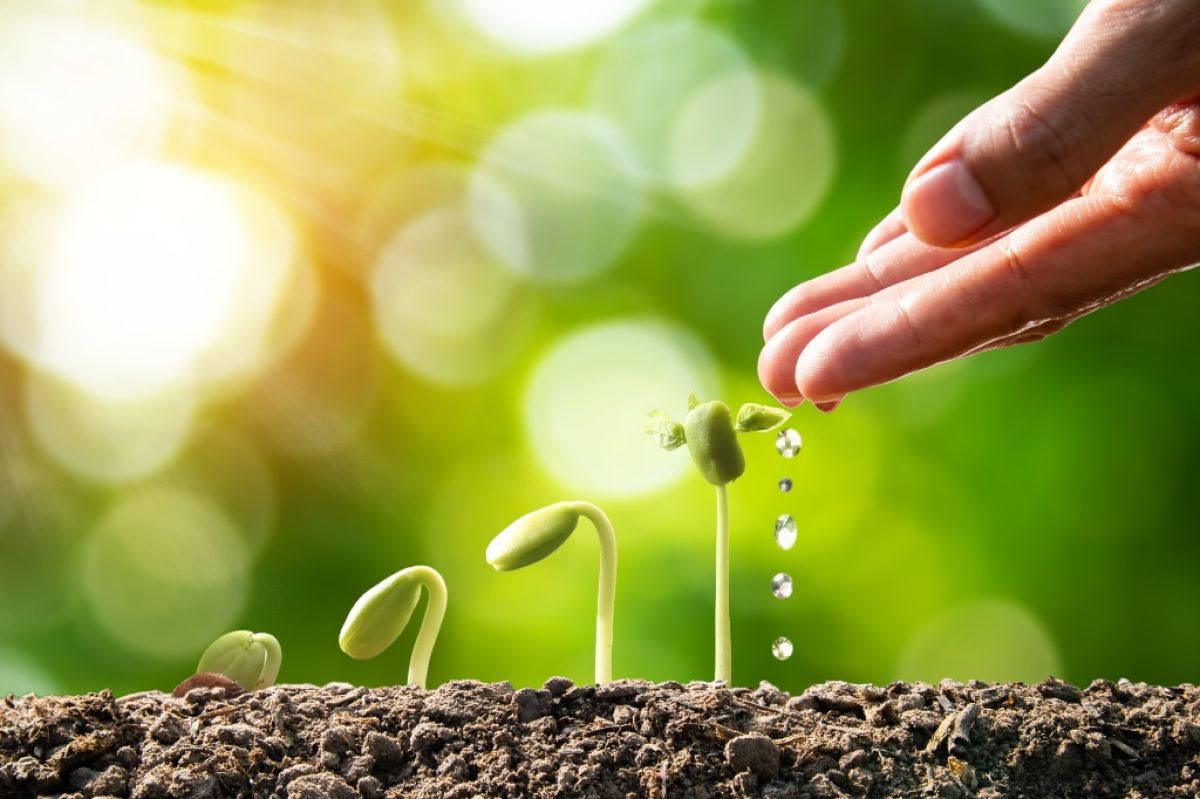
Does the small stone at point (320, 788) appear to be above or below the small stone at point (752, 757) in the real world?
Answer: below

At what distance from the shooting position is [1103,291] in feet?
3.78

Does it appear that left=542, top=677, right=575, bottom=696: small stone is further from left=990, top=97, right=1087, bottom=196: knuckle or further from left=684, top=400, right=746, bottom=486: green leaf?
left=990, top=97, right=1087, bottom=196: knuckle

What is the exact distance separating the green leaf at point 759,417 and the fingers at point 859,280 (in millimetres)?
176

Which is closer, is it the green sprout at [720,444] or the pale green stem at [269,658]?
the green sprout at [720,444]

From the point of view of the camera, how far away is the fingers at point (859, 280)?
4.67 ft

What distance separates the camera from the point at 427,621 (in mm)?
1333

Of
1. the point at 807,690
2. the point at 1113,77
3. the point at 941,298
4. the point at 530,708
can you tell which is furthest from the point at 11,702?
the point at 1113,77

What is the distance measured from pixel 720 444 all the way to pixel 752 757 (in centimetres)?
43

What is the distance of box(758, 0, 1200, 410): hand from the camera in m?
0.87

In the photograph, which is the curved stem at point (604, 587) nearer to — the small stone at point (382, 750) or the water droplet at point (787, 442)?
the water droplet at point (787, 442)

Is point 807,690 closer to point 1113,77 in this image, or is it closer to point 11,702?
point 1113,77

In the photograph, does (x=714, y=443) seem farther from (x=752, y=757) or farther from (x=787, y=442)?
(x=752, y=757)

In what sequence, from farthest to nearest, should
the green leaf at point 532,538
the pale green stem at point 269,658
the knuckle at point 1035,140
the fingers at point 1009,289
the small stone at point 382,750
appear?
the pale green stem at point 269,658, the green leaf at point 532,538, the fingers at point 1009,289, the small stone at point 382,750, the knuckle at point 1035,140

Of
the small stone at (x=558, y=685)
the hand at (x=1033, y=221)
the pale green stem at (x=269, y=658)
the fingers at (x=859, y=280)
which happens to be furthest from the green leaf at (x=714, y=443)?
the pale green stem at (x=269, y=658)
